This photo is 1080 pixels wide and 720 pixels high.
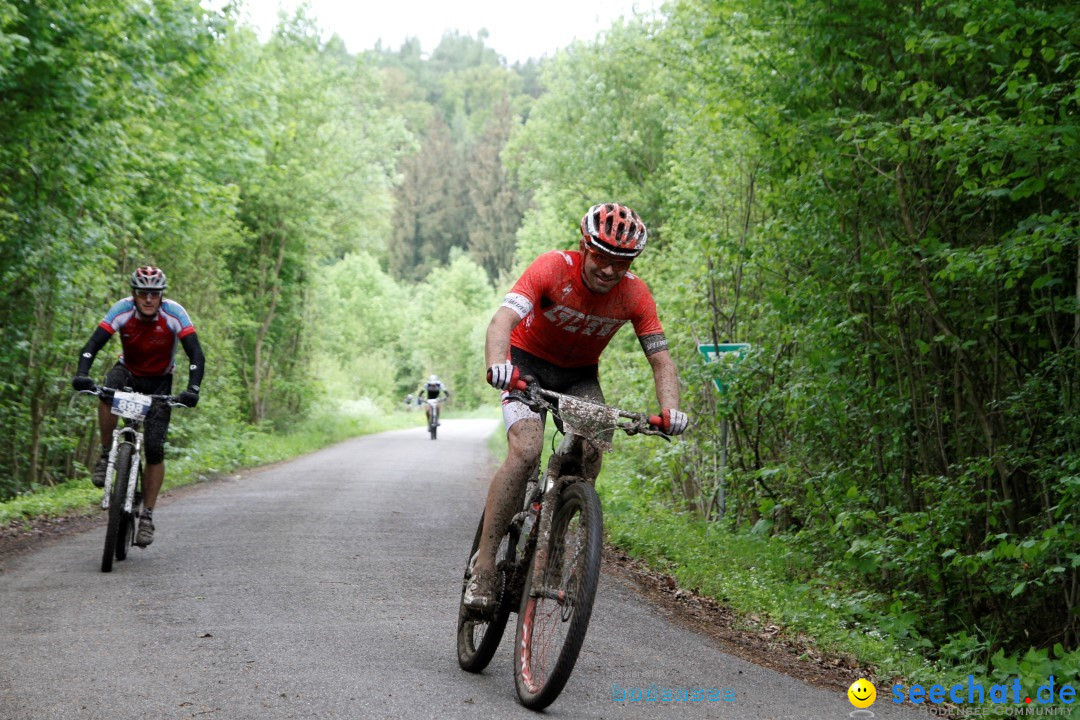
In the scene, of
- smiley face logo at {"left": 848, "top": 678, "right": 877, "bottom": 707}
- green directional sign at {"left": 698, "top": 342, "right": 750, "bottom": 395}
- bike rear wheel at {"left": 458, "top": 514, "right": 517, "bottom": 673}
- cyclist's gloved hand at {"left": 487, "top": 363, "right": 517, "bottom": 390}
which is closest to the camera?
cyclist's gloved hand at {"left": 487, "top": 363, "right": 517, "bottom": 390}

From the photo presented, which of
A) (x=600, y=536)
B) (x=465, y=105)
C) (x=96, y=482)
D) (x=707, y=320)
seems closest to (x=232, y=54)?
(x=707, y=320)

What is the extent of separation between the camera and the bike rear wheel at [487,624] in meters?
5.34

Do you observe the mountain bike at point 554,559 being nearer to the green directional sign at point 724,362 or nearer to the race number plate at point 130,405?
the race number plate at point 130,405

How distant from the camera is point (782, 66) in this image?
10.7 metres

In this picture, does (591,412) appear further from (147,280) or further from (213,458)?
(213,458)

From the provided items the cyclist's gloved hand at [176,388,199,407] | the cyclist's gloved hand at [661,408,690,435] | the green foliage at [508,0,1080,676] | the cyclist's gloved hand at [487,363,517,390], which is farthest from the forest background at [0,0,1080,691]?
the cyclist's gloved hand at [176,388,199,407]

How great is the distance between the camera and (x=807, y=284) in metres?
10.1

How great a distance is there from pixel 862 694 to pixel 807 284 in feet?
17.3

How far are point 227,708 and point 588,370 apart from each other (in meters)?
2.52

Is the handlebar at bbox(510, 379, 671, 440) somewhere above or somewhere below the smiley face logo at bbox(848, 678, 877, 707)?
above

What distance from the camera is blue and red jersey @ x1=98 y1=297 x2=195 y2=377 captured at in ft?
29.0

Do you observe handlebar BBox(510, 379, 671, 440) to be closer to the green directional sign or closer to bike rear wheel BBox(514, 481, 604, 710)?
bike rear wheel BBox(514, 481, 604, 710)

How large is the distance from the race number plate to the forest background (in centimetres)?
472

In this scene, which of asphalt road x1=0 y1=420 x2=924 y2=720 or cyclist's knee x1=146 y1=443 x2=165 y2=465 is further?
cyclist's knee x1=146 y1=443 x2=165 y2=465
